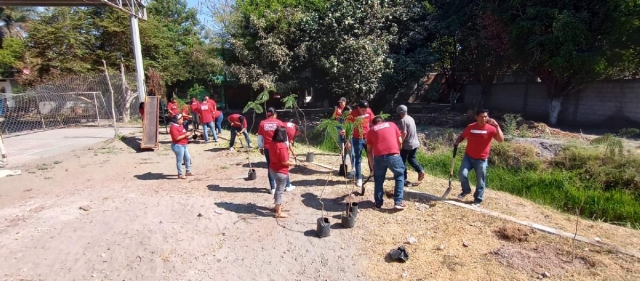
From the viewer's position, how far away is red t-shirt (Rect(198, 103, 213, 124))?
10820 millimetres

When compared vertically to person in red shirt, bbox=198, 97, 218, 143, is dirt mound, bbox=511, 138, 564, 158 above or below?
below

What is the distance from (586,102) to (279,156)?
42.7 ft

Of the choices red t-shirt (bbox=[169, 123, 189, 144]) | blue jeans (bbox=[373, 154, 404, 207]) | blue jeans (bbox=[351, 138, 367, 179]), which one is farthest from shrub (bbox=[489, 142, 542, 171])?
red t-shirt (bbox=[169, 123, 189, 144])

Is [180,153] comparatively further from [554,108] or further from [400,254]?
[554,108]

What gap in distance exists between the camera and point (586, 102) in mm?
13000

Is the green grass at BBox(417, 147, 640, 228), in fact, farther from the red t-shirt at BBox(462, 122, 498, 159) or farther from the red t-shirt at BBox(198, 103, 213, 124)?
the red t-shirt at BBox(198, 103, 213, 124)

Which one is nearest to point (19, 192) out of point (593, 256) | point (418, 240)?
point (418, 240)

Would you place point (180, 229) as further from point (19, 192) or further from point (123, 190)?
point (19, 192)

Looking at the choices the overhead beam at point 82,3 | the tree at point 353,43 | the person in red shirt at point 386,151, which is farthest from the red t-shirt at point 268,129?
the overhead beam at point 82,3

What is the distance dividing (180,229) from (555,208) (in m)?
6.63

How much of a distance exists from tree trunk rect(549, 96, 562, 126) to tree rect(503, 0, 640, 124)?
0.83 metres

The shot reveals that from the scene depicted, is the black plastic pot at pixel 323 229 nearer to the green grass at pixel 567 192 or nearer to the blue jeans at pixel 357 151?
the blue jeans at pixel 357 151

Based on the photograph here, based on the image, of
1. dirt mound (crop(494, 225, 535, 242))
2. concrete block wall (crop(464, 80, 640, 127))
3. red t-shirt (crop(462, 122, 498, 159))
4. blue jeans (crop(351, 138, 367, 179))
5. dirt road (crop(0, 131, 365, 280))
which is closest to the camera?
dirt road (crop(0, 131, 365, 280))

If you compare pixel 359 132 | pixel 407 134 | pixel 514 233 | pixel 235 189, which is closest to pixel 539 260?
pixel 514 233
